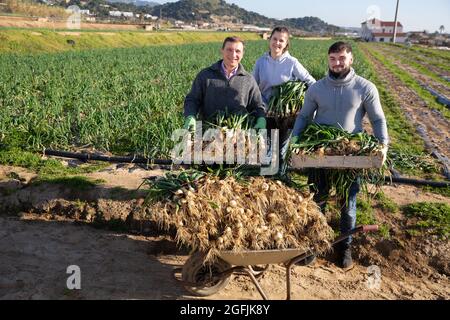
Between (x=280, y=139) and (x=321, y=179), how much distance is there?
27.0 inches

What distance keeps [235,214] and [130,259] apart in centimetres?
148

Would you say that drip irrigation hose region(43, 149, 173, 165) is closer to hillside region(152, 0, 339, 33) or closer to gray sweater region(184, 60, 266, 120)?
gray sweater region(184, 60, 266, 120)

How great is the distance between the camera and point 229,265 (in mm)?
3115

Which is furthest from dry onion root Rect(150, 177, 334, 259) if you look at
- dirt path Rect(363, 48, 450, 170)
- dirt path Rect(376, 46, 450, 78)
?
dirt path Rect(376, 46, 450, 78)

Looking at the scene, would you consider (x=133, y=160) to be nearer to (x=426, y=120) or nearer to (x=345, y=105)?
(x=345, y=105)

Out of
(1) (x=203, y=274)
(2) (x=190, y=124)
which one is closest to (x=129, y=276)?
(1) (x=203, y=274)

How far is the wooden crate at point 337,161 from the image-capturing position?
309 cm

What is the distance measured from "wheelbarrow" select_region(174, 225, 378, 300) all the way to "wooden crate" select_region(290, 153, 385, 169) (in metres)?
0.51

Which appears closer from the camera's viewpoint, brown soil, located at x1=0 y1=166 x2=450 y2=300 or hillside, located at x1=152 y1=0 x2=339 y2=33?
brown soil, located at x1=0 y1=166 x2=450 y2=300

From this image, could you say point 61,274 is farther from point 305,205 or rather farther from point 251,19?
point 251,19

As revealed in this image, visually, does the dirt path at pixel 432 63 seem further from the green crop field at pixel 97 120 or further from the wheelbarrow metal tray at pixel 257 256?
the wheelbarrow metal tray at pixel 257 256

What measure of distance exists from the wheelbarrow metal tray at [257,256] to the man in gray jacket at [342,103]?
2.07 feet

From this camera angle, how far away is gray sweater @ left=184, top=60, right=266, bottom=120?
3.60m
